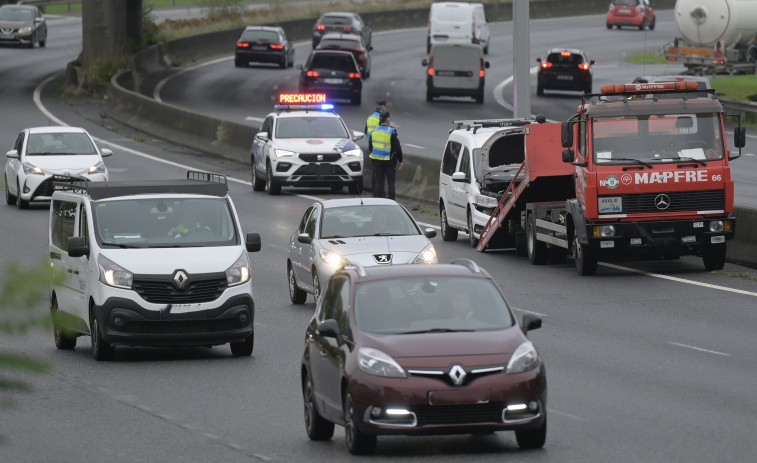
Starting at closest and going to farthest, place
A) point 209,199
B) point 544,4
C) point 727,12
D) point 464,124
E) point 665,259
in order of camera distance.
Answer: point 209,199 → point 665,259 → point 464,124 → point 727,12 → point 544,4

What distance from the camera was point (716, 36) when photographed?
54.7 m

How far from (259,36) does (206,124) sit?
84.9 ft

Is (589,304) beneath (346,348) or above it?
beneath

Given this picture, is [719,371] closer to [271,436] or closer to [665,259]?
[271,436]

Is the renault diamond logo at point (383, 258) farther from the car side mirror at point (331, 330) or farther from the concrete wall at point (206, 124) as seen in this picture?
the car side mirror at point (331, 330)

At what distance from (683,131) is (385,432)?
13.1 m

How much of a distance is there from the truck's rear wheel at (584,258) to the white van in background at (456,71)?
32434 millimetres

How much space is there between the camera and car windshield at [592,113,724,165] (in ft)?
73.4

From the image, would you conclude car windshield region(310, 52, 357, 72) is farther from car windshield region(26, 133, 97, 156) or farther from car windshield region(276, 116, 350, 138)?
car windshield region(26, 133, 97, 156)

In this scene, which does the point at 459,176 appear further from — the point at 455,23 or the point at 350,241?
the point at 455,23

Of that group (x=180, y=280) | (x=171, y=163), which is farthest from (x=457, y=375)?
(x=171, y=163)

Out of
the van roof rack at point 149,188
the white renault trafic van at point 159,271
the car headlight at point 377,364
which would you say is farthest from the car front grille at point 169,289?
the car headlight at point 377,364

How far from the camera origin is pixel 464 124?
27984 millimetres

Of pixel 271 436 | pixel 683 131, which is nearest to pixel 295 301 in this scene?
pixel 683 131
